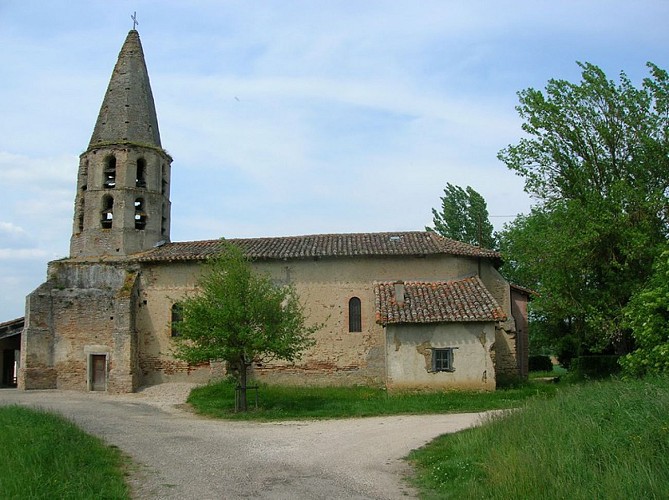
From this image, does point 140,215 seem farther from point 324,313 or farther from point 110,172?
point 324,313

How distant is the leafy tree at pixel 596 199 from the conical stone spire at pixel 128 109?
17668 millimetres

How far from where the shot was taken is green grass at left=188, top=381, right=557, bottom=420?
773 inches

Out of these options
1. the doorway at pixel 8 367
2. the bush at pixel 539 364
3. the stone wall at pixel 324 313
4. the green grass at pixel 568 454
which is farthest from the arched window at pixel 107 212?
the bush at pixel 539 364

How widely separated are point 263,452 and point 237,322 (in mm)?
7466

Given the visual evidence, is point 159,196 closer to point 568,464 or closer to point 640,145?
point 640,145

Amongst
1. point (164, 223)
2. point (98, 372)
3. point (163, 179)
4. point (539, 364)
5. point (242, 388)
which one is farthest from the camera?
point (539, 364)

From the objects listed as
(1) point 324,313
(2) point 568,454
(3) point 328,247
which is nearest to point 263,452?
(2) point 568,454

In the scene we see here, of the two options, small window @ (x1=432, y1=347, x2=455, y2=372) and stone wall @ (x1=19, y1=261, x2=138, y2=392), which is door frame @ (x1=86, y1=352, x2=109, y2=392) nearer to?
stone wall @ (x1=19, y1=261, x2=138, y2=392)

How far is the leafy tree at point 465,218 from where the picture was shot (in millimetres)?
50062

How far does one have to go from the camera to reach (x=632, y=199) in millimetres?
23031

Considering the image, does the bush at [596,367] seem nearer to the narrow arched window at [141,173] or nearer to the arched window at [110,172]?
the narrow arched window at [141,173]

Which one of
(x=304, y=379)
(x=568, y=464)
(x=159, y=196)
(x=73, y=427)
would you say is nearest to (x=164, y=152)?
(x=159, y=196)

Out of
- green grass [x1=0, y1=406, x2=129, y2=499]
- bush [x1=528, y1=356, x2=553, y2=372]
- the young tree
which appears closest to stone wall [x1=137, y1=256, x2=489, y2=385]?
the young tree

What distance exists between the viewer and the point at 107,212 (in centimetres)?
3083
